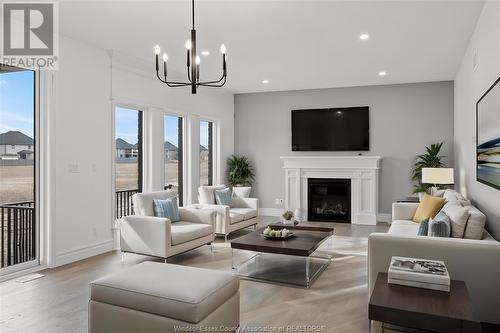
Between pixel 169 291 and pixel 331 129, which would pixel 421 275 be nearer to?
pixel 169 291

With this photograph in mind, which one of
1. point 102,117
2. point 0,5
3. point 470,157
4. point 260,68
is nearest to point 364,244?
point 470,157

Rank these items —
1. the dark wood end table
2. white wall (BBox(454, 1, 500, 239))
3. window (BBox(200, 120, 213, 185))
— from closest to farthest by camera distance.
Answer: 1. the dark wood end table
2. white wall (BBox(454, 1, 500, 239))
3. window (BBox(200, 120, 213, 185))

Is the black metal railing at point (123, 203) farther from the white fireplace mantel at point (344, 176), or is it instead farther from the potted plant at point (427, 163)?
the potted plant at point (427, 163)

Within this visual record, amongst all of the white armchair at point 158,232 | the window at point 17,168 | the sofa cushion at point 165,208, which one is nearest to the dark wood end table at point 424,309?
the white armchair at point 158,232

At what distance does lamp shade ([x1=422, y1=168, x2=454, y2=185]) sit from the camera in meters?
5.58

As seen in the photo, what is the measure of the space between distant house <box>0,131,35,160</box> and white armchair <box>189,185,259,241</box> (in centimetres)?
226

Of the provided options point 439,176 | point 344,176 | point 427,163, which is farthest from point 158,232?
point 427,163

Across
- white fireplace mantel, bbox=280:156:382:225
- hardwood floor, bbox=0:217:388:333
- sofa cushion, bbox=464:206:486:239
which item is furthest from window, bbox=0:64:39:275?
white fireplace mantel, bbox=280:156:382:225

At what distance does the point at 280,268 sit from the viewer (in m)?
4.45

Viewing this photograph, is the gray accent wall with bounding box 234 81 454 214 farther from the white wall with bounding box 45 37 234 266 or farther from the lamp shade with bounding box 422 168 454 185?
the white wall with bounding box 45 37 234 266

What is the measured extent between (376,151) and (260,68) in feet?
10.1

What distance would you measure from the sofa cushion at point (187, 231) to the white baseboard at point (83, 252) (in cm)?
102

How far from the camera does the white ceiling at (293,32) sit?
383 cm

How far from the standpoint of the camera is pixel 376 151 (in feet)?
25.6
